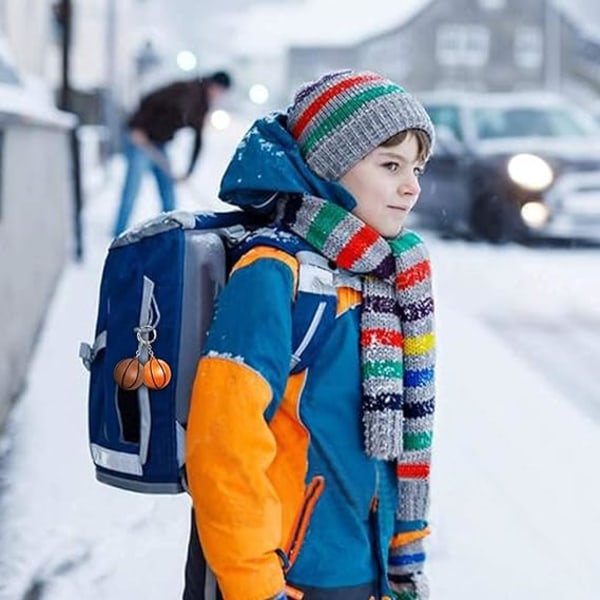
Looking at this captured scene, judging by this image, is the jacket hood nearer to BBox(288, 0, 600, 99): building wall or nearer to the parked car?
the parked car

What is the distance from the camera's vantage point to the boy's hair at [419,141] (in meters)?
1.99

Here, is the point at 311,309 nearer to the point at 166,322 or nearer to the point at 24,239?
the point at 166,322

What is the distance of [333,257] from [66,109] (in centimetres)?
1123

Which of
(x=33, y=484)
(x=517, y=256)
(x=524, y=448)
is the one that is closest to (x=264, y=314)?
(x=33, y=484)

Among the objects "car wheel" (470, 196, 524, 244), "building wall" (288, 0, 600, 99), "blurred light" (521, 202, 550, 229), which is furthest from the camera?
"building wall" (288, 0, 600, 99)

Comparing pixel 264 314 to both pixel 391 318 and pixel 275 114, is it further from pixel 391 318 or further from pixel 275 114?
pixel 275 114

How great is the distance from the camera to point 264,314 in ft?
5.93

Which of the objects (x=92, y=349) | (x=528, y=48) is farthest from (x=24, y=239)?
(x=528, y=48)

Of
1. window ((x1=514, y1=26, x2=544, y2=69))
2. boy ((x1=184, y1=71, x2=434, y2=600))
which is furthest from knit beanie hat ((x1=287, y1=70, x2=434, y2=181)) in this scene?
window ((x1=514, y1=26, x2=544, y2=69))

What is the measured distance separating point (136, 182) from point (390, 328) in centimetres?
973

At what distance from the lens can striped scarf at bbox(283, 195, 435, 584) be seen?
192cm

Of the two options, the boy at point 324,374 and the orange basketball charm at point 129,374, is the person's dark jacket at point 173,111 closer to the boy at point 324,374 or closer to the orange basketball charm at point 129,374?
the boy at point 324,374

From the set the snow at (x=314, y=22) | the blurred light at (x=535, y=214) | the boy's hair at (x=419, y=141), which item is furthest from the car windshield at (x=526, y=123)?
the snow at (x=314, y=22)

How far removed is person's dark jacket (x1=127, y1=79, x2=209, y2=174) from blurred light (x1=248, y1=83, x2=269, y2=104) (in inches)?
2021
